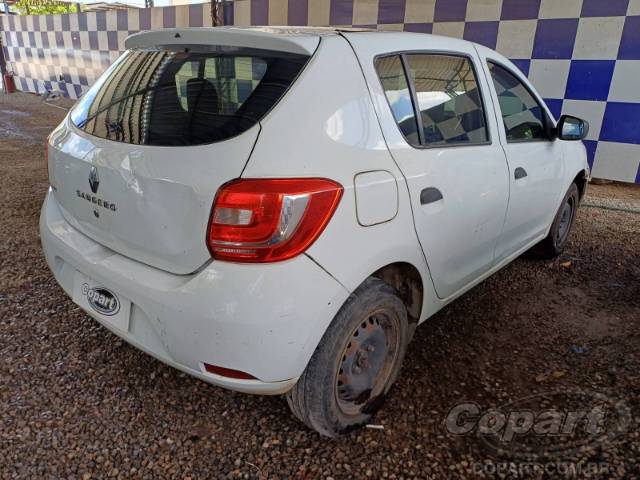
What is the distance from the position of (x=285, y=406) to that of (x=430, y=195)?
0.95 m

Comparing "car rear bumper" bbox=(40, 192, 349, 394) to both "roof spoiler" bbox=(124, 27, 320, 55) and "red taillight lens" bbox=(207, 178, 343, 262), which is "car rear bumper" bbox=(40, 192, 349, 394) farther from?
"roof spoiler" bbox=(124, 27, 320, 55)

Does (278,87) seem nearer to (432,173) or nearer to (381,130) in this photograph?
(381,130)

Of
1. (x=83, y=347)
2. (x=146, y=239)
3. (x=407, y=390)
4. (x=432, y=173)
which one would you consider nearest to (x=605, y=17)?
(x=432, y=173)

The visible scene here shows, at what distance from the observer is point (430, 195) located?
5.62 feet

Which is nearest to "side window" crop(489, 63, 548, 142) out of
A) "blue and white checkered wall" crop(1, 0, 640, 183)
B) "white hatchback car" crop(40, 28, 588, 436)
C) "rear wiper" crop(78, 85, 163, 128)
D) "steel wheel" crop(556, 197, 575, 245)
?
"white hatchback car" crop(40, 28, 588, 436)

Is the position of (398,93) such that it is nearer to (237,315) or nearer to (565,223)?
(237,315)

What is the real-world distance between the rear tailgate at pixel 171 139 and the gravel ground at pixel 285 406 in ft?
2.08

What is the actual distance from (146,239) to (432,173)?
0.99m

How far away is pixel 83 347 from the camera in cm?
212

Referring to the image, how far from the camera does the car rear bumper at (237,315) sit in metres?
1.30

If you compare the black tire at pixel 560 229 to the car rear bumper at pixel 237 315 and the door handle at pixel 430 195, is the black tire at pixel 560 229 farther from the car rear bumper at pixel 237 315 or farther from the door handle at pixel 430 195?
the car rear bumper at pixel 237 315

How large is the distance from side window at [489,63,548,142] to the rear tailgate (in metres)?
1.14

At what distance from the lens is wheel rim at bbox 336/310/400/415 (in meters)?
1.64

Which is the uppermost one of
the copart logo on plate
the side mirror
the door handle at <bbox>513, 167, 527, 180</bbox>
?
the side mirror
